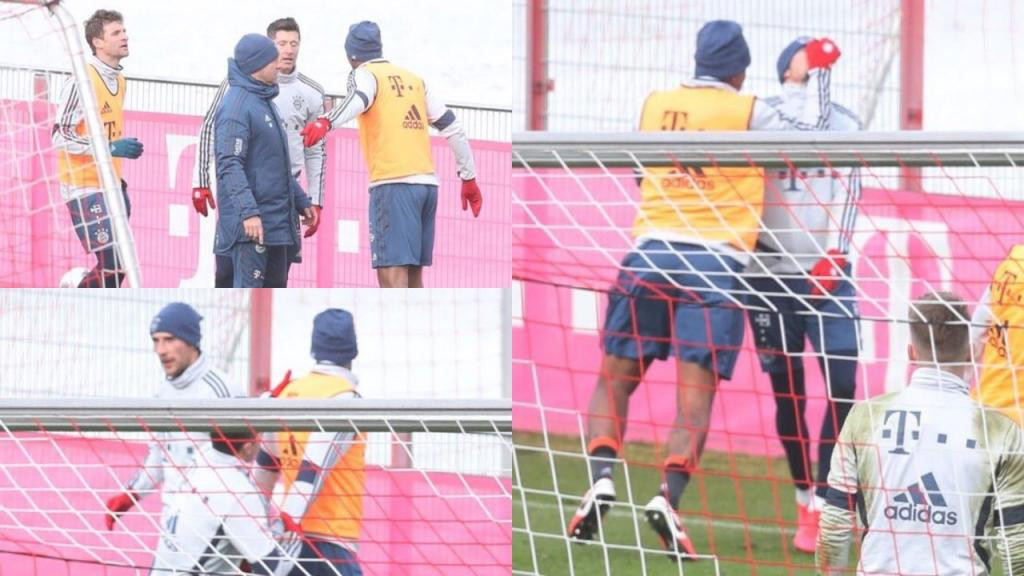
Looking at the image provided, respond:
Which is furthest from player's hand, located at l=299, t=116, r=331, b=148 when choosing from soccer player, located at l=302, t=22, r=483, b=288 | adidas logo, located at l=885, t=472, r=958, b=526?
adidas logo, located at l=885, t=472, r=958, b=526

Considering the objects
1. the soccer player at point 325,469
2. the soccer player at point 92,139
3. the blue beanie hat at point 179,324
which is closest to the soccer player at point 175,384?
the blue beanie hat at point 179,324

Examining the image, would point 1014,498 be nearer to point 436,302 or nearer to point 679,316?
point 679,316

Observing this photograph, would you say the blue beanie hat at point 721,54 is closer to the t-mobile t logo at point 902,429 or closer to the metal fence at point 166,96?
the metal fence at point 166,96

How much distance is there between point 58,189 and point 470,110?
1254 millimetres

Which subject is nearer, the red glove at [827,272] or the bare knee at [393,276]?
the bare knee at [393,276]

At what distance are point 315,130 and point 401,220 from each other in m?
0.34

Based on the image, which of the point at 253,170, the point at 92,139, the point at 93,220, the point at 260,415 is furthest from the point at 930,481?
the point at 92,139

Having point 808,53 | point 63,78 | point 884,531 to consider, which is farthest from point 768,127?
point 63,78

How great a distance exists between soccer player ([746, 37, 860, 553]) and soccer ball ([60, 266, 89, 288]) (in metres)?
1.97

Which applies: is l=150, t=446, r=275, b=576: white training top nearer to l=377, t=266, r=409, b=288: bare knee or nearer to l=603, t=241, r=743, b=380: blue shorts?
l=377, t=266, r=409, b=288: bare knee

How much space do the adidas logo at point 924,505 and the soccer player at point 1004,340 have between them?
0.74m

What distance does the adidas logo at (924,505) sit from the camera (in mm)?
4613

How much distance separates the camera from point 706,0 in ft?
27.3

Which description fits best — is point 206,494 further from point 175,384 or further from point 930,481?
point 930,481
